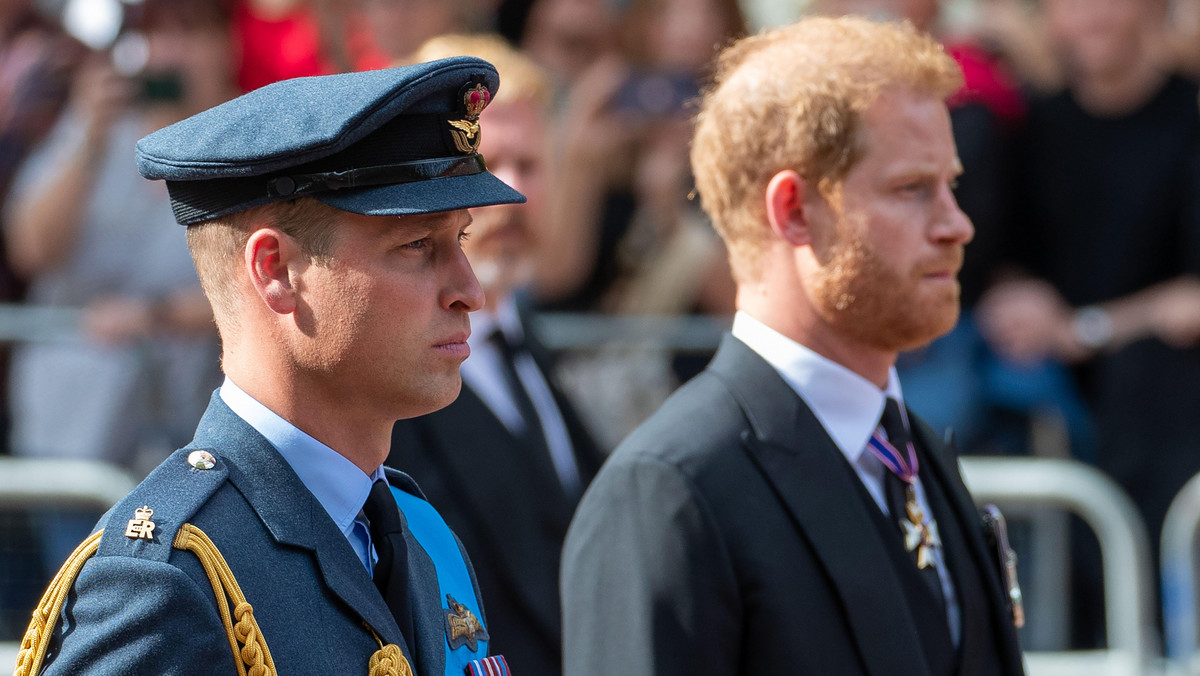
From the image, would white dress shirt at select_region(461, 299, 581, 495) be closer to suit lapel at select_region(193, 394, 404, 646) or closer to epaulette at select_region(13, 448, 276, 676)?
suit lapel at select_region(193, 394, 404, 646)

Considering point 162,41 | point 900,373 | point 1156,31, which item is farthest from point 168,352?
point 1156,31

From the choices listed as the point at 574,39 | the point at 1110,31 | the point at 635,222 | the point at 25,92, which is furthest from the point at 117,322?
the point at 1110,31

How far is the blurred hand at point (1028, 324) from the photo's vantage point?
5773 millimetres

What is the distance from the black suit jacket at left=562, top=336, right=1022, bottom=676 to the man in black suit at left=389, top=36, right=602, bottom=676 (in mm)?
936

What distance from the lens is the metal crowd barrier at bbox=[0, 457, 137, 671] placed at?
188 inches

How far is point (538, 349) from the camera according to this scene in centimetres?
425

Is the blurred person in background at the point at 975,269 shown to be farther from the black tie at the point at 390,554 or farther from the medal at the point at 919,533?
the black tie at the point at 390,554

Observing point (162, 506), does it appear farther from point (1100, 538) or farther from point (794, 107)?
point (1100, 538)

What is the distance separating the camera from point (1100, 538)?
17.8ft

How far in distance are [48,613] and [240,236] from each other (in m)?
0.53

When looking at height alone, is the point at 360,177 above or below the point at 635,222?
above

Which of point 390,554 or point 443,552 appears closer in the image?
point 390,554

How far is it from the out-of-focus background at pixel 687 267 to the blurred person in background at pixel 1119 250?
1 centimetres

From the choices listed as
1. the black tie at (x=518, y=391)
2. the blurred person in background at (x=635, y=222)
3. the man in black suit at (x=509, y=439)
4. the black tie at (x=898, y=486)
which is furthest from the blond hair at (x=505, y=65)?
the black tie at (x=898, y=486)
